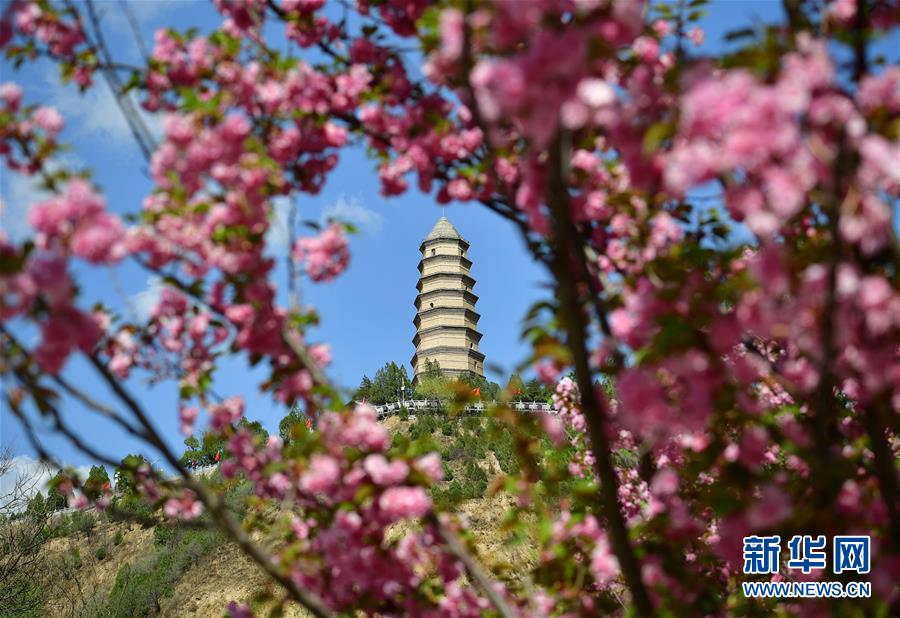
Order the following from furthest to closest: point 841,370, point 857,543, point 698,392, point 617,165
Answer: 1. point 617,165
2. point 857,543
3. point 841,370
4. point 698,392

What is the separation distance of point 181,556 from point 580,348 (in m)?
33.4

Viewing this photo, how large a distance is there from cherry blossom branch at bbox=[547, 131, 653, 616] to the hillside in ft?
49.3

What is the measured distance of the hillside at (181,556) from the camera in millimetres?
26156

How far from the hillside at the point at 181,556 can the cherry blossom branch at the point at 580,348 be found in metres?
15.0

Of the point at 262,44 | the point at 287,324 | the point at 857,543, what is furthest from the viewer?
the point at 262,44

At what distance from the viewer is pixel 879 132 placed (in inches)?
75.8

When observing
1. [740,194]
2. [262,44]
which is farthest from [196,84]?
[740,194]

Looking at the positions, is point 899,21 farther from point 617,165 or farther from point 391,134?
point 391,134

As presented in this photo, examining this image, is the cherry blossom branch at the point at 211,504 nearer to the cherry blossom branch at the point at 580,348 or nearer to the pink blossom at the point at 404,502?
the pink blossom at the point at 404,502

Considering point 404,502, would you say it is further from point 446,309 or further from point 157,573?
point 446,309

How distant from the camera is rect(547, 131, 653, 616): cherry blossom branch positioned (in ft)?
6.28

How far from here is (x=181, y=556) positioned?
102ft

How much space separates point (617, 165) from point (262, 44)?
213 centimetres

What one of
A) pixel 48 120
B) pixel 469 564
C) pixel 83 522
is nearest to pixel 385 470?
pixel 469 564
